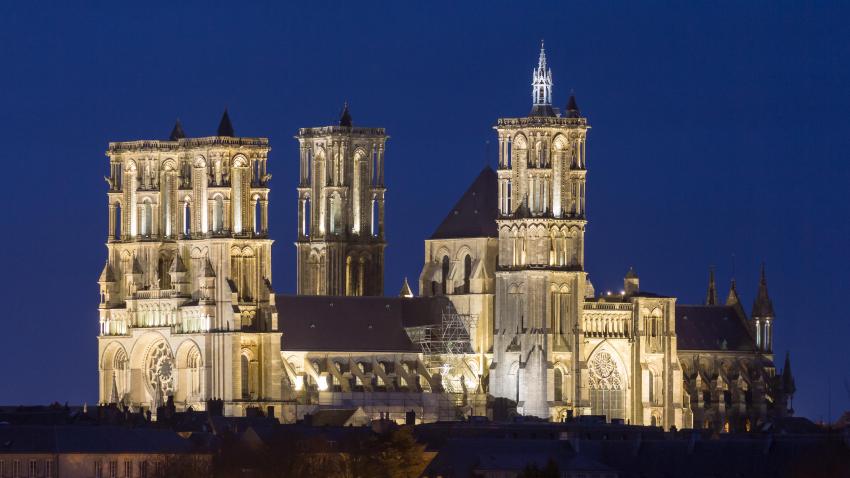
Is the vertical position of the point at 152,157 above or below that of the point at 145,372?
above

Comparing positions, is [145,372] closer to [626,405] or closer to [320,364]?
[320,364]

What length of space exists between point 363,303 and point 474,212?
8016 mm

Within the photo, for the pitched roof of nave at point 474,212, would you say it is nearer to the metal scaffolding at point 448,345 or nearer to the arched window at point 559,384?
the metal scaffolding at point 448,345

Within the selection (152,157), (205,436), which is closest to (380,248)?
(152,157)

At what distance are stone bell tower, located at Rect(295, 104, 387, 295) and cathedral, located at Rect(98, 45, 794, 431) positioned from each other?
10 cm

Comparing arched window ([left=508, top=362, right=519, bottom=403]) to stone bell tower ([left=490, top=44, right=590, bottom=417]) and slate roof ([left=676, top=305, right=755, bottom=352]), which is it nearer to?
stone bell tower ([left=490, top=44, right=590, bottom=417])

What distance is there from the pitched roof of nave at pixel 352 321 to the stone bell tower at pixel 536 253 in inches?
199

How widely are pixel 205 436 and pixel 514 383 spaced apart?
31.8 meters

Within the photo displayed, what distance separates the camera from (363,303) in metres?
164

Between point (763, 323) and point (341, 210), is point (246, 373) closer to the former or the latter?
point (341, 210)

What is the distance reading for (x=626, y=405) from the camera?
165125 mm

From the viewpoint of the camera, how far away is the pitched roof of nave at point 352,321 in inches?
6363
